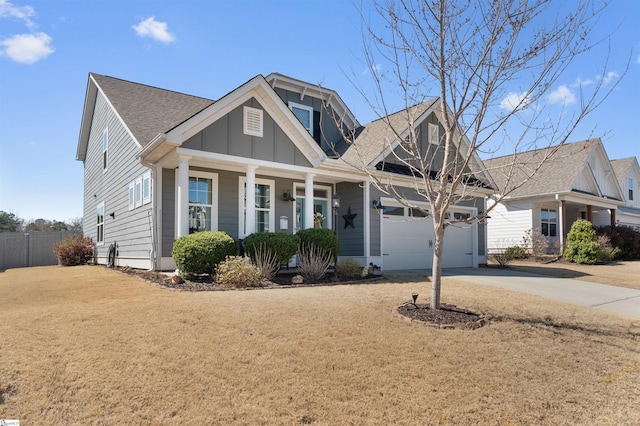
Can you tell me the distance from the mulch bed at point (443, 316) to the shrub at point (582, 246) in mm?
14248

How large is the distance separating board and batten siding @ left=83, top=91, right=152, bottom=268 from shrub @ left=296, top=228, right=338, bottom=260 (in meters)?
4.47

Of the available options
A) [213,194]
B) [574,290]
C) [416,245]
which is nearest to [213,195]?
[213,194]

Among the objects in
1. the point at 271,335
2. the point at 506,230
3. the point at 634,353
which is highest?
the point at 506,230

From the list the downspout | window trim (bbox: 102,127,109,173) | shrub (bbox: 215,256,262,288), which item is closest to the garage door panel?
shrub (bbox: 215,256,262,288)

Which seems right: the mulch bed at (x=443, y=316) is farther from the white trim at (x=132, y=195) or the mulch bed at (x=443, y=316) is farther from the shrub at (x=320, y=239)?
the white trim at (x=132, y=195)

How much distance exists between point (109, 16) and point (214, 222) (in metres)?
5.80

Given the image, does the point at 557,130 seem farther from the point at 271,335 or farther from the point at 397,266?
the point at 397,266

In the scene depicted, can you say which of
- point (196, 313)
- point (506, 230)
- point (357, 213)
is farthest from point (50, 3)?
point (506, 230)

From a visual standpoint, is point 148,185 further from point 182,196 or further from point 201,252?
point 201,252

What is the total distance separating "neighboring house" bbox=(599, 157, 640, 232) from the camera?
93.7 feet

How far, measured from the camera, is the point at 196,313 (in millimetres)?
5887

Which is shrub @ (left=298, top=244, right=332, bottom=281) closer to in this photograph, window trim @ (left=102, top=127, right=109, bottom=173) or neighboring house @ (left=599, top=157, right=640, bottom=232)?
window trim @ (left=102, top=127, right=109, bottom=173)

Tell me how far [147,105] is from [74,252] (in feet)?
24.4

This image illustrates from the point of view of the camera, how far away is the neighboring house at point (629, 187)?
2855 cm
